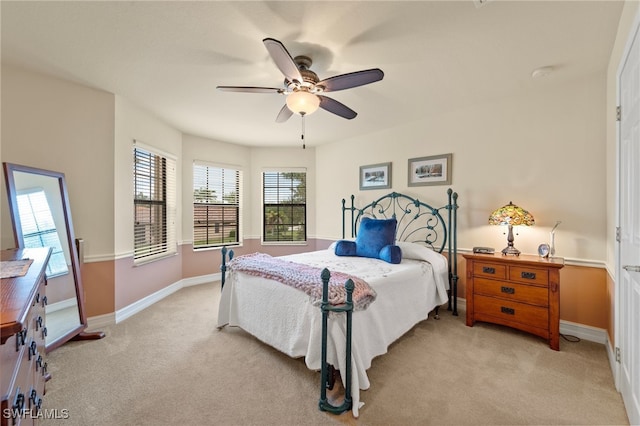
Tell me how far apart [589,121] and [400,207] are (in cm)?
212

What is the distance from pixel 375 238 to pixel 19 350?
9.23 feet

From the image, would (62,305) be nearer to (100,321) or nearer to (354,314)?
(100,321)

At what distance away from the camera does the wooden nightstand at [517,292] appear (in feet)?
7.91

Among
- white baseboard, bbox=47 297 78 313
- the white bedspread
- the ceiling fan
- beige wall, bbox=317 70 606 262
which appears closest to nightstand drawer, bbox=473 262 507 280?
the white bedspread

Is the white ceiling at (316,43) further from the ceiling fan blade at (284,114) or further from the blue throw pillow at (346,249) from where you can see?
the blue throw pillow at (346,249)

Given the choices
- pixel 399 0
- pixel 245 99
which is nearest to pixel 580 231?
pixel 399 0

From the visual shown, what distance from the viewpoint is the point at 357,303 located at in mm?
1865

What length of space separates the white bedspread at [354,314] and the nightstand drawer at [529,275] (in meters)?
0.68

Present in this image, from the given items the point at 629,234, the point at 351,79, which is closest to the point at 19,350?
the point at 351,79

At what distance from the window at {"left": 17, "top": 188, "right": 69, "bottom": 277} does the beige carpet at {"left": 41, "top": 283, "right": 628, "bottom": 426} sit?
767 mm

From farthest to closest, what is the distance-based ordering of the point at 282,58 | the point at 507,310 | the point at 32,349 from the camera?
the point at 507,310 → the point at 282,58 → the point at 32,349

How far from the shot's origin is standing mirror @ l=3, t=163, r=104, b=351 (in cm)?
225

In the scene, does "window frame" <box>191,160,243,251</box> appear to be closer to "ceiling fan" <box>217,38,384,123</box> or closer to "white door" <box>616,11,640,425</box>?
"ceiling fan" <box>217,38,384,123</box>

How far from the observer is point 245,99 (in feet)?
10.1
